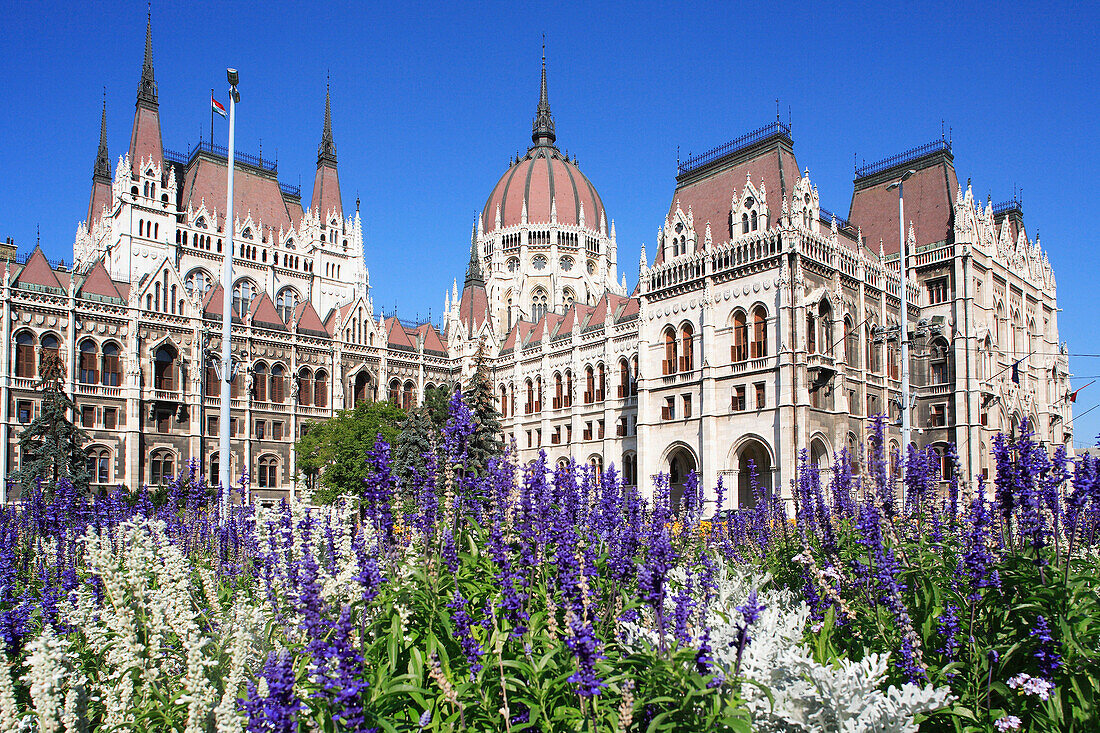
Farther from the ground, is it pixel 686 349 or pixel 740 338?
pixel 740 338

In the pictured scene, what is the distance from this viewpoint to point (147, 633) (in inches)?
272

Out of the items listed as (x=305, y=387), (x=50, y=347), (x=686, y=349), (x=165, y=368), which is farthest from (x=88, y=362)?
(x=686, y=349)

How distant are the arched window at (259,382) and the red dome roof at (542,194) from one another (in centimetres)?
3033

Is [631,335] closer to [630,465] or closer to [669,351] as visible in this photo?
[669,351]

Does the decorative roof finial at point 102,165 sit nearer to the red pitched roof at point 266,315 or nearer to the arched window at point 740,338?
the red pitched roof at point 266,315

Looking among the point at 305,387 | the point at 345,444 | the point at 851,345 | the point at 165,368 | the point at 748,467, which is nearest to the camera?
the point at 748,467

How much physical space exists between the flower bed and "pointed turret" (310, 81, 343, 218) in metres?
68.1

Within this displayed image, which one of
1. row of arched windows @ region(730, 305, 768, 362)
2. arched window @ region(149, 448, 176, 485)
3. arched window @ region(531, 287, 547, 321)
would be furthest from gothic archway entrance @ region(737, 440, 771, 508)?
arched window @ region(531, 287, 547, 321)

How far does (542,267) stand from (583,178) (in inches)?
516

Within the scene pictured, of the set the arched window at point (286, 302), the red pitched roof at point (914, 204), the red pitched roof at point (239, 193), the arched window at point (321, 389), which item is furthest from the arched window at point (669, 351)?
the red pitched roof at point (239, 193)

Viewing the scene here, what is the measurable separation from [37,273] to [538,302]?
4108 centimetres

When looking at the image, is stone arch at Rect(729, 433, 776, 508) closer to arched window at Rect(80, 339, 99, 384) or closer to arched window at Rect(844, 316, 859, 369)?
arched window at Rect(844, 316, 859, 369)

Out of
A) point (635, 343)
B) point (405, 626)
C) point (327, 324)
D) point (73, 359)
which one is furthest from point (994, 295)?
point (73, 359)

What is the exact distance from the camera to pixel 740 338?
40875 millimetres
